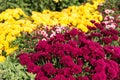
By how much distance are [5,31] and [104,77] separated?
2.66 meters

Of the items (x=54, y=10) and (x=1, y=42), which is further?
(x=54, y=10)

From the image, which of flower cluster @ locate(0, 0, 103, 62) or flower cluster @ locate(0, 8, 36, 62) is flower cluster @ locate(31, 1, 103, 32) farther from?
flower cluster @ locate(0, 8, 36, 62)

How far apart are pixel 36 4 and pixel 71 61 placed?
4370 mm

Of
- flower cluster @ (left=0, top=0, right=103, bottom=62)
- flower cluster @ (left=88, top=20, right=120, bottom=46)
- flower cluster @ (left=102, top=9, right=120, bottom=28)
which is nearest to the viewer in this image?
flower cluster @ (left=88, top=20, right=120, bottom=46)

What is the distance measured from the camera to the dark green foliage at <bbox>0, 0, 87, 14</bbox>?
34.2ft

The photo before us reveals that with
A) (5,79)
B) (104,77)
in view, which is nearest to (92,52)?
(104,77)

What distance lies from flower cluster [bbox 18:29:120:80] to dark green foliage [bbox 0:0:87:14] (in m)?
3.37

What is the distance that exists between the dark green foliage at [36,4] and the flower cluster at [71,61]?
3.37m

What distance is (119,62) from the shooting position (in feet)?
23.7

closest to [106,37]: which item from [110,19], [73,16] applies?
[73,16]

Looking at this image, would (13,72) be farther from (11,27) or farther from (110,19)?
(110,19)

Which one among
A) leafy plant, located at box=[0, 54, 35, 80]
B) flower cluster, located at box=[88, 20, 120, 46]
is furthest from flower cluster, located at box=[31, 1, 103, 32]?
leafy plant, located at box=[0, 54, 35, 80]

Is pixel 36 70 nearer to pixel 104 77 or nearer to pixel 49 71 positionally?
pixel 49 71

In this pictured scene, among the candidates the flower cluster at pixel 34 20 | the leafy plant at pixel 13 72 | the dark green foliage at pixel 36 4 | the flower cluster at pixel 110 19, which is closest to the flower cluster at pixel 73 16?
the flower cluster at pixel 34 20
